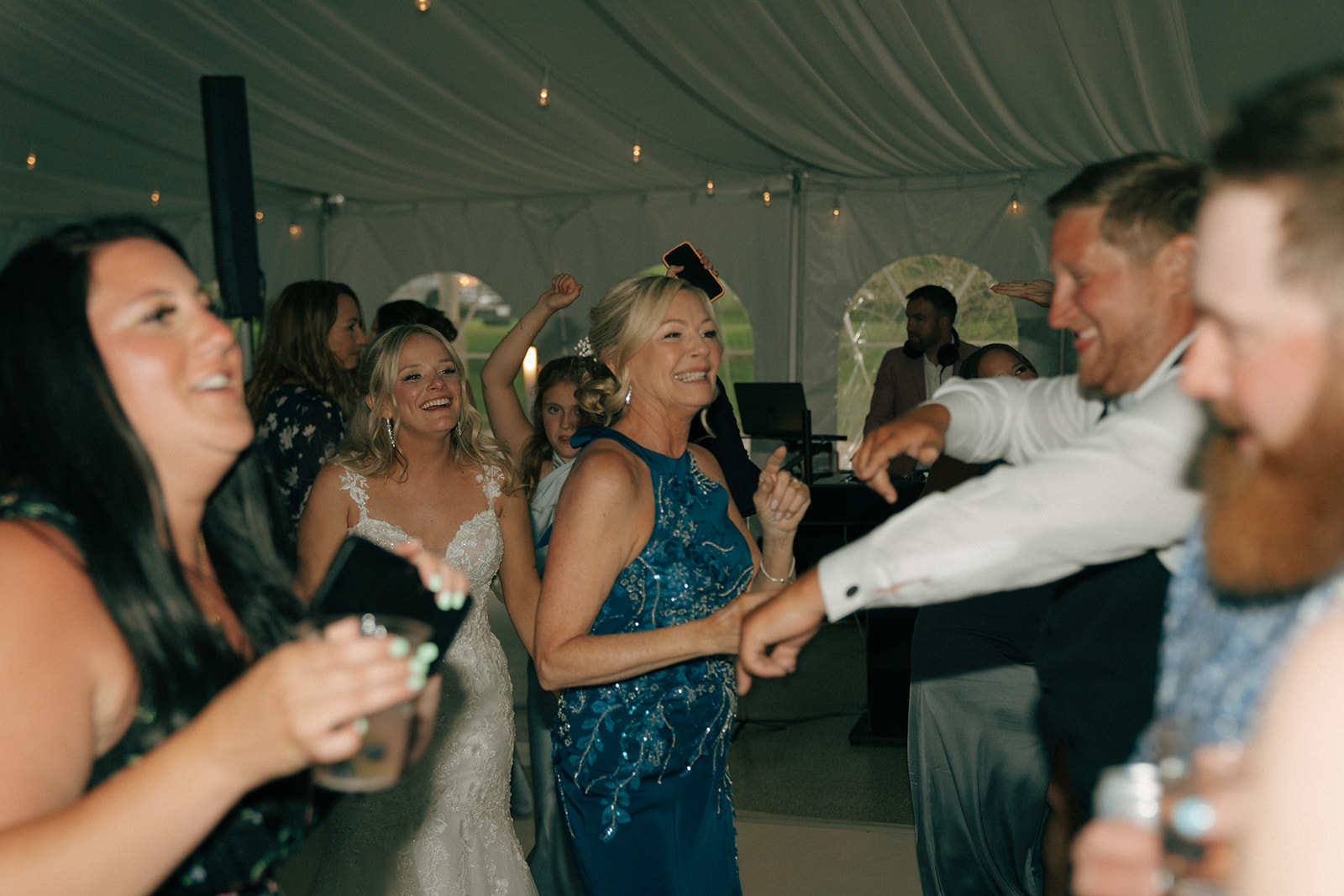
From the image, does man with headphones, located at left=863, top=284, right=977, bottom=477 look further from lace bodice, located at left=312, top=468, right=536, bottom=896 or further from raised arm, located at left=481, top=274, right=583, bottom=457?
lace bodice, located at left=312, top=468, right=536, bottom=896

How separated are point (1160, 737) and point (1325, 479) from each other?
0.28m

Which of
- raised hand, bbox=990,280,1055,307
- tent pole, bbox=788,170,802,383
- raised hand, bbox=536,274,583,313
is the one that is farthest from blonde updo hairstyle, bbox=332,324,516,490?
tent pole, bbox=788,170,802,383

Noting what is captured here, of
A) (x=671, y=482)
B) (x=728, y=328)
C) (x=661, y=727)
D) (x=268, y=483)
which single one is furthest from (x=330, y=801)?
(x=728, y=328)

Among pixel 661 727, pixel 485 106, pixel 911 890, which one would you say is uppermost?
pixel 485 106

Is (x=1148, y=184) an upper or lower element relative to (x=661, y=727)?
upper

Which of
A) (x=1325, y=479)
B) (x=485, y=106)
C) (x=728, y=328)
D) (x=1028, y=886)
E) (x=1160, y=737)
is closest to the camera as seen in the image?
(x=1325, y=479)

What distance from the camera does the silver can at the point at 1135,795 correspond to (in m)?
0.72

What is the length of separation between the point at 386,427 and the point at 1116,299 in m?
2.01

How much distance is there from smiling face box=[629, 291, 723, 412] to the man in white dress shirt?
1.98ft

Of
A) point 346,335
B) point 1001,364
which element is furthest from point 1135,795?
point 346,335

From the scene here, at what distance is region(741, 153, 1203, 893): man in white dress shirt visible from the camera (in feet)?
4.11

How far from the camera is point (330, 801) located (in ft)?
4.29

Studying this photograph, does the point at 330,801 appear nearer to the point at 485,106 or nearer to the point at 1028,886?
the point at 1028,886

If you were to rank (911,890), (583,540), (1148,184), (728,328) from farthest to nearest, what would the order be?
(728,328) → (911,890) → (583,540) → (1148,184)
